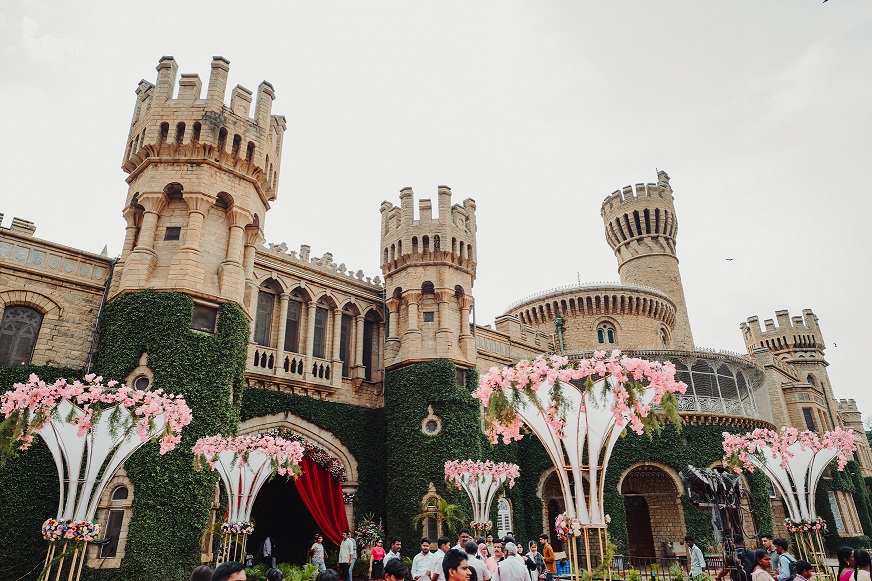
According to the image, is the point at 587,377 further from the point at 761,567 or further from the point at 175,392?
the point at 175,392

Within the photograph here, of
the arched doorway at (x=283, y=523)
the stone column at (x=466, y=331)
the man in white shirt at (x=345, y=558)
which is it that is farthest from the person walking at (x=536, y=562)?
the arched doorway at (x=283, y=523)

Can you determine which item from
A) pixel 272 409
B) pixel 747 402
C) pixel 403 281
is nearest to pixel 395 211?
pixel 403 281

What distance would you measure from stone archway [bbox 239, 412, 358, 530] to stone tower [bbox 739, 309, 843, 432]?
31715mm

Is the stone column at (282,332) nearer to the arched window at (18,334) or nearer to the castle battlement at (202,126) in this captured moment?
the castle battlement at (202,126)

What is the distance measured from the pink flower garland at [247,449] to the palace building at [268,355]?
2.89 feet

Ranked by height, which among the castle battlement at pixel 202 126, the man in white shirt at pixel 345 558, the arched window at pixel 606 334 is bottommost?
the man in white shirt at pixel 345 558

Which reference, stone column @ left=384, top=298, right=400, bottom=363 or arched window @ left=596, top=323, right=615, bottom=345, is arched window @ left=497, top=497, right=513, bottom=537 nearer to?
stone column @ left=384, top=298, right=400, bottom=363

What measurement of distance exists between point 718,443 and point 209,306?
23196 mm

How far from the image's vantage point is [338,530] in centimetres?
1909

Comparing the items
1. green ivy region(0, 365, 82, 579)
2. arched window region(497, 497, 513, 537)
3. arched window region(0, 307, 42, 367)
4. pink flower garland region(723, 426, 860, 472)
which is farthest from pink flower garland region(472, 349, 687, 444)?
arched window region(497, 497, 513, 537)

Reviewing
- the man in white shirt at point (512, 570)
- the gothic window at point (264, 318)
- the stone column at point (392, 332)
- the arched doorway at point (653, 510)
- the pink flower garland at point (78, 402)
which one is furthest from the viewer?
the arched doorway at point (653, 510)

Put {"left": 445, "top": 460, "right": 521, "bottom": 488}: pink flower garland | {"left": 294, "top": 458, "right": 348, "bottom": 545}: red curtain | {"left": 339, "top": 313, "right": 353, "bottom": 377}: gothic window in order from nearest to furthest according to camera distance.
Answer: {"left": 445, "top": 460, "right": 521, "bottom": 488}: pink flower garland
{"left": 294, "top": 458, "right": 348, "bottom": 545}: red curtain
{"left": 339, "top": 313, "right": 353, "bottom": 377}: gothic window

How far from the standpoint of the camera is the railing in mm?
18969

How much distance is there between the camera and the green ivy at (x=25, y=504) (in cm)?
1296
